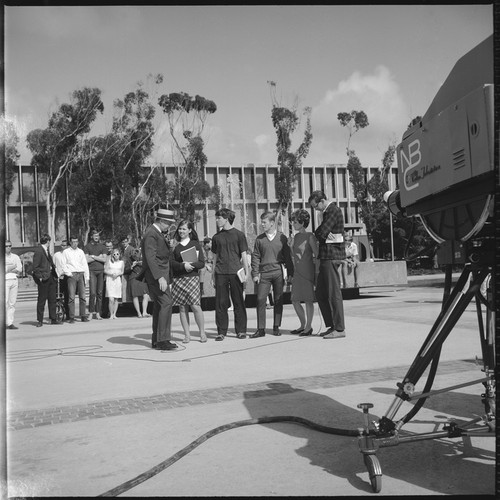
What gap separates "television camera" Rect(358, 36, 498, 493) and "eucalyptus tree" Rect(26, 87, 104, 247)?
5.20ft

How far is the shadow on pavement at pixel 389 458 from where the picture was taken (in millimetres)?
3068

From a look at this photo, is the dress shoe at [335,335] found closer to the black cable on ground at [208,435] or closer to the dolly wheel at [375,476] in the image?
the black cable on ground at [208,435]

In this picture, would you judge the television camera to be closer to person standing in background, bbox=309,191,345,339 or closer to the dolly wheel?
the dolly wheel

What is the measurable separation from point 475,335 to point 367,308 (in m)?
4.96

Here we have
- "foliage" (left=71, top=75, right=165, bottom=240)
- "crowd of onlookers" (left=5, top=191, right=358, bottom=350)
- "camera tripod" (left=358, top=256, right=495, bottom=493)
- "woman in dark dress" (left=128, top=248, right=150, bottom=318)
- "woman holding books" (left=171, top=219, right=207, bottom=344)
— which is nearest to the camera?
"camera tripod" (left=358, top=256, right=495, bottom=493)

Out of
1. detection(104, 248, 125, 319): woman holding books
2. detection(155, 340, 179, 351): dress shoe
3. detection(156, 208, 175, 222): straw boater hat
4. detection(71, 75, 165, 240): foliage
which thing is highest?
detection(71, 75, 165, 240): foliage

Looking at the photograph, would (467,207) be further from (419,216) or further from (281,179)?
(281,179)

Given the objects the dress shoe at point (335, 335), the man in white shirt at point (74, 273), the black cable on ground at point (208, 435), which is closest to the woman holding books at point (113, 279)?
the man in white shirt at point (74, 273)

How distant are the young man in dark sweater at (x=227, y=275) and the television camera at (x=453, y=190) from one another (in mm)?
5918

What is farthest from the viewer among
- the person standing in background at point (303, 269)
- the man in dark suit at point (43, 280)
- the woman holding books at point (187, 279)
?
the man in dark suit at point (43, 280)

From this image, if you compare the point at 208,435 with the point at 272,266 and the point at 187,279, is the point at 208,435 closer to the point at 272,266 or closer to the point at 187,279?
the point at 187,279

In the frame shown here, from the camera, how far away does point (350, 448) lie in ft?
12.0

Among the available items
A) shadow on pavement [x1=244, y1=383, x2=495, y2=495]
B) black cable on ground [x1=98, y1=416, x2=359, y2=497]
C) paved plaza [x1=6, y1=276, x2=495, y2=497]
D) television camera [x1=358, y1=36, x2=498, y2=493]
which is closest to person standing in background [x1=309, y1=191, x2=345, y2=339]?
paved plaza [x1=6, y1=276, x2=495, y2=497]

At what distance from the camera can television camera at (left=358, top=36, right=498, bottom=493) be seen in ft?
8.10
